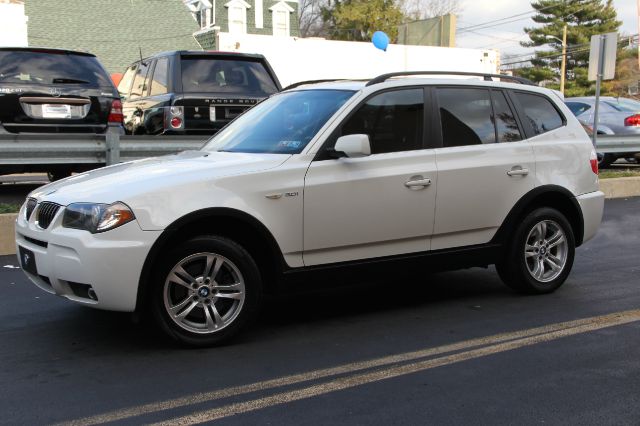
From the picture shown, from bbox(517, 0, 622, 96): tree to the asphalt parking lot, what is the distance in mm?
61576

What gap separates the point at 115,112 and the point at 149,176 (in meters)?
5.14

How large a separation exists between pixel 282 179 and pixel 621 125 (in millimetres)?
13300

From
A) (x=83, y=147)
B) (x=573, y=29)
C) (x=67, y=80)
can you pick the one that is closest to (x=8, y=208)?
(x=83, y=147)

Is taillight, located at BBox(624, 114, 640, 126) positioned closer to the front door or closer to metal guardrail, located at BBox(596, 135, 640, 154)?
metal guardrail, located at BBox(596, 135, 640, 154)

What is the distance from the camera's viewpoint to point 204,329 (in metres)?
4.73

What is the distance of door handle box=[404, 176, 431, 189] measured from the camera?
5.35 m

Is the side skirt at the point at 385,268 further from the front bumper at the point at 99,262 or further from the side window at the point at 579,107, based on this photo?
the side window at the point at 579,107

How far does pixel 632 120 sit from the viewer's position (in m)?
16.1

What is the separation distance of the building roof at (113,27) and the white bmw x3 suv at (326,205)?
2694 centimetres

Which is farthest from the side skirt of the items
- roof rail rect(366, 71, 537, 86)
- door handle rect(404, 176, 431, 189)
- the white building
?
the white building

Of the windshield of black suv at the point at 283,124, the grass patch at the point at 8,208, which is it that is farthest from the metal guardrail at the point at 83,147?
the windshield of black suv at the point at 283,124

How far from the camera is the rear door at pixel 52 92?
8891 millimetres

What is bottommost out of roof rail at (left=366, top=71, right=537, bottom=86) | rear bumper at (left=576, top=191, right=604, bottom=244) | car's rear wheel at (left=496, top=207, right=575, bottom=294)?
car's rear wheel at (left=496, top=207, right=575, bottom=294)

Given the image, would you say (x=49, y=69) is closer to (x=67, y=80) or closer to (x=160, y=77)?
(x=67, y=80)
